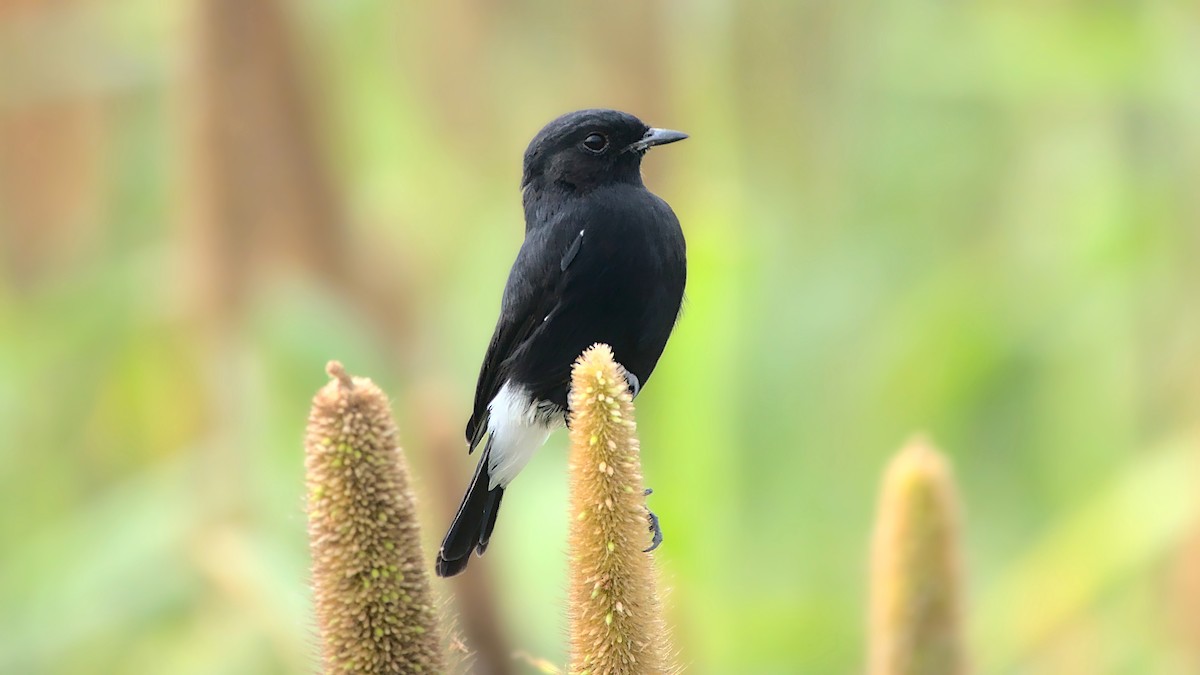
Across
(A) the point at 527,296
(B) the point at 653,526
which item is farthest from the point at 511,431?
(B) the point at 653,526

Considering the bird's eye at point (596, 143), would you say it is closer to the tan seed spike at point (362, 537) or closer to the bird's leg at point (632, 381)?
the bird's leg at point (632, 381)

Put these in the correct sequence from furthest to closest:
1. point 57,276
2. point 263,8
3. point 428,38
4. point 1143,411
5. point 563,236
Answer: point 428,38, point 57,276, point 1143,411, point 263,8, point 563,236

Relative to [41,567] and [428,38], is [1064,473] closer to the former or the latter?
[428,38]

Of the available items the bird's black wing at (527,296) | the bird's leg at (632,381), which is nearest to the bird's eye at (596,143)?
the bird's black wing at (527,296)

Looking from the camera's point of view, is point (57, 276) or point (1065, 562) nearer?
point (1065, 562)

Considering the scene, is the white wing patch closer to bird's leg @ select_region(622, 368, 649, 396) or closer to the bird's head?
bird's leg @ select_region(622, 368, 649, 396)

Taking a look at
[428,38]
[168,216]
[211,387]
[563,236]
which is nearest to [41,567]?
[211,387]
